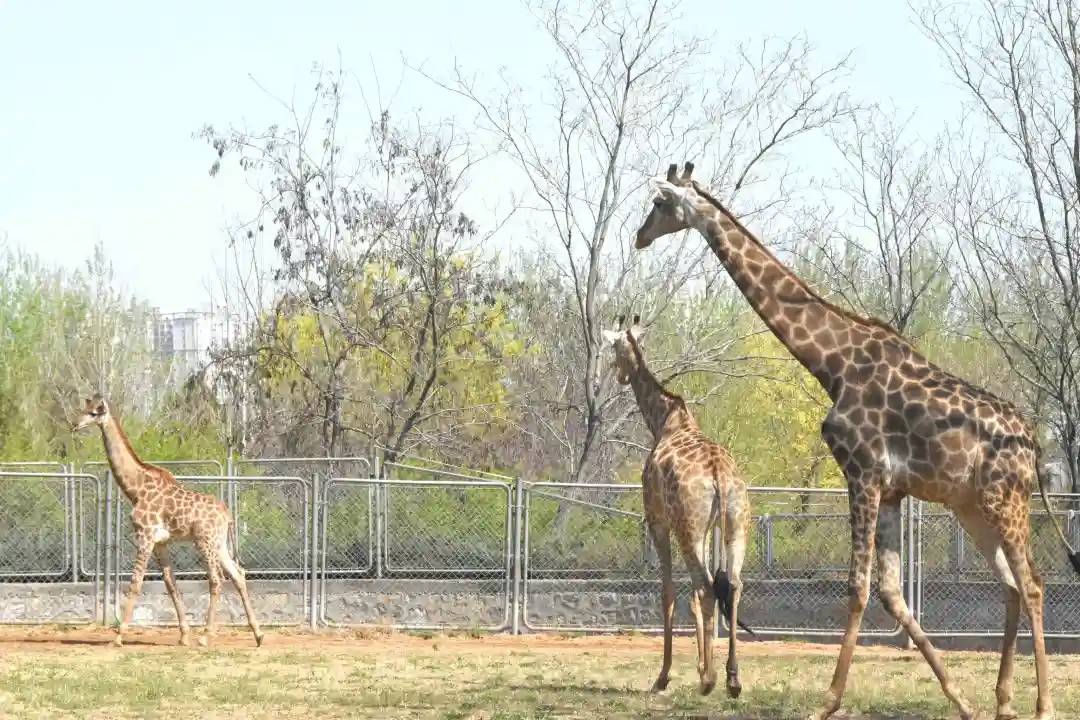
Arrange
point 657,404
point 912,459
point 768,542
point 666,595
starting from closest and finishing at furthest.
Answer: point 912,459
point 666,595
point 657,404
point 768,542

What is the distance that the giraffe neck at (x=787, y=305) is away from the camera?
10.0 m

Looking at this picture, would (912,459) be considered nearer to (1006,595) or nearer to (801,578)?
(1006,595)

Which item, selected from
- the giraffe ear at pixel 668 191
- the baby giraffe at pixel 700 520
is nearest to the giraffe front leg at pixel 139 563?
the baby giraffe at pixel 700 520

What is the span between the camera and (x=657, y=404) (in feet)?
43.4

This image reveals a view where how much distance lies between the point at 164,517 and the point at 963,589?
884cm

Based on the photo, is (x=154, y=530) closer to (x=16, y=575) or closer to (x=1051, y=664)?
(x=16, y=575)


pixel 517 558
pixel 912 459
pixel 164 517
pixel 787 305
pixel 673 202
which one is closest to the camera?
pixel 912 459

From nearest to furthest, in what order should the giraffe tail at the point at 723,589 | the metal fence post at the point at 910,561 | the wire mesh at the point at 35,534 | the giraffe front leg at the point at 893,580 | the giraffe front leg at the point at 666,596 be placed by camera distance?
the giraffe front leg at the point at 893,580
the giraffe tail at the point at 723,589
the giraffe front leg at the point at 666,596
the metal fence post at the point at 910,561
the wire mesh at the point at 35,534

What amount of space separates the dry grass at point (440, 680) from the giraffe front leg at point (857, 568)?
1014mm

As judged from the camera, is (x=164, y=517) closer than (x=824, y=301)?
No

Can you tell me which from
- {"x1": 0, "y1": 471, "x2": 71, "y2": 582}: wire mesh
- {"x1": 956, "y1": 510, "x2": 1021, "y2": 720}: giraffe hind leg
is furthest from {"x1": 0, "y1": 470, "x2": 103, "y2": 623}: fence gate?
{"x1": 956, "y1": 510, "x2": 1021, "y2": 720}: giraffe hind leg

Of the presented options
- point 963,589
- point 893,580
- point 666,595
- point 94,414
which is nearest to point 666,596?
point 666,595

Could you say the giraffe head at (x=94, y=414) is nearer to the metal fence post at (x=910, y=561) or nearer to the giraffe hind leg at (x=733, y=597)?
the giraffe hind leg at (x=733, y=597)

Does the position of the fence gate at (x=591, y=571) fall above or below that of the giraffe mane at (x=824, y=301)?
below
